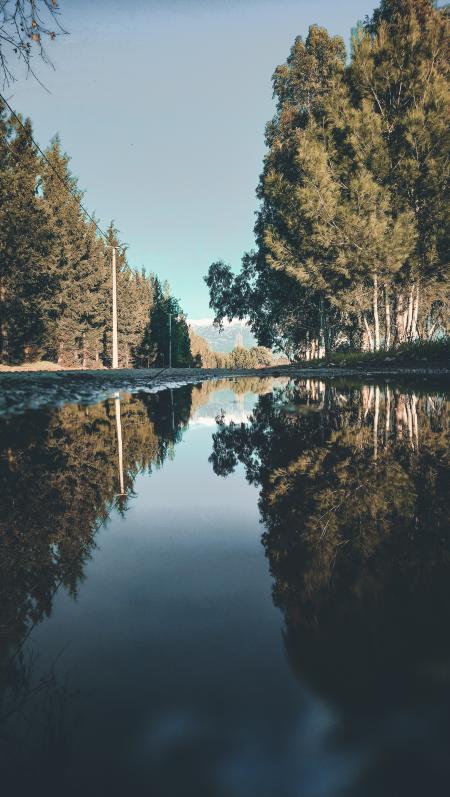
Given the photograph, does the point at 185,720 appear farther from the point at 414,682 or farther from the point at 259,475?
the point at 259,475

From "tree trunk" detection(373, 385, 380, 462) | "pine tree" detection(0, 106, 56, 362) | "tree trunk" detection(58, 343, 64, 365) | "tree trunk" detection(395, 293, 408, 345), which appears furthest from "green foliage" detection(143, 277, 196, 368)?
"tree trunk" detection(373, 385, 380, 462)

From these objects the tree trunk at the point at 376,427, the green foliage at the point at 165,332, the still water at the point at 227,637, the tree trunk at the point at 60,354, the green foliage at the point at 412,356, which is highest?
the green foliage at the point at 165,332

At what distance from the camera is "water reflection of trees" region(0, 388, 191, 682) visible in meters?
1.10

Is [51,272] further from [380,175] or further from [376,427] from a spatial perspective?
[376,427]

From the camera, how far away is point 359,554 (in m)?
1.24

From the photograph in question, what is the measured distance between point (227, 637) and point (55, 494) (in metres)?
1.24

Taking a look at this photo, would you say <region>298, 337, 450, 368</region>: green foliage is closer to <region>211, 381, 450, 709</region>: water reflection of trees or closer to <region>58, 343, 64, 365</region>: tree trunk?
<region>211, 381, 450, 709</region>: water reflection of trees

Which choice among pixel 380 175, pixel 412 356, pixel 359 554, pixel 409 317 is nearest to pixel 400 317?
pixel 409 317

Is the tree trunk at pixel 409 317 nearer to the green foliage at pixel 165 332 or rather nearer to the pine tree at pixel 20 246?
the pine tree at pixel 20 246

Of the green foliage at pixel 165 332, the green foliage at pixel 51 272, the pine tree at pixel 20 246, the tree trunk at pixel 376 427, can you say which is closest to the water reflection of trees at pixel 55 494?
the tree trunk at pixel 376 427

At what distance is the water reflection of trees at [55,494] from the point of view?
3.61ft

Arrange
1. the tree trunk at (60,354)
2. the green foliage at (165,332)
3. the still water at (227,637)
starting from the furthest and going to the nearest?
the green foliage at (165,332)
the tree trunk at (60,354)
the still water at (227,637)

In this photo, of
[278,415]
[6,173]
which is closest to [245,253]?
[6,173]

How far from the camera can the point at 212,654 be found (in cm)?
85
